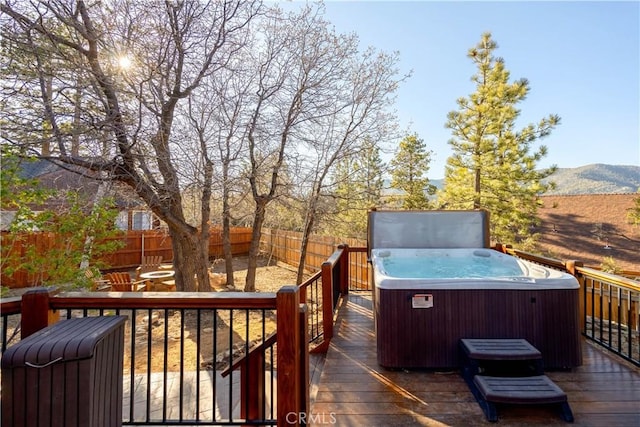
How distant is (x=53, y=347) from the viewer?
4.63ft

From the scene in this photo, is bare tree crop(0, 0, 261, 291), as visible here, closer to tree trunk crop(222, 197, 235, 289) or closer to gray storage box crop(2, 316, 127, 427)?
tree trunk crop(222, 197, 235, 289)

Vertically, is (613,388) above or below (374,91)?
below

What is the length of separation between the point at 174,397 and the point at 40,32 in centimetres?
547

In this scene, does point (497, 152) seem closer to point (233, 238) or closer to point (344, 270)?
point (344, 270)

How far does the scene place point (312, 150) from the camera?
8.50 m

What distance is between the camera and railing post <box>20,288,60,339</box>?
183cm

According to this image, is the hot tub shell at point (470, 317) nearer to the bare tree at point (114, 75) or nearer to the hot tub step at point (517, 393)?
the hot tub step at point (517, 393)

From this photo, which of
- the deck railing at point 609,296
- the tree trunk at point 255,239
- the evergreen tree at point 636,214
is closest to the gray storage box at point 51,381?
the deck railing at point 609,296

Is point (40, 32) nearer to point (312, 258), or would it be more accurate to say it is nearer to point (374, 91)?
point (374, 91)

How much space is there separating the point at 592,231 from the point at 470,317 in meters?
14.7

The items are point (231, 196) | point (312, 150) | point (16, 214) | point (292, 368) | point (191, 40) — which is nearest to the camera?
point (292, 368)

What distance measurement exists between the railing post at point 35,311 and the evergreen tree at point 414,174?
34.4ft

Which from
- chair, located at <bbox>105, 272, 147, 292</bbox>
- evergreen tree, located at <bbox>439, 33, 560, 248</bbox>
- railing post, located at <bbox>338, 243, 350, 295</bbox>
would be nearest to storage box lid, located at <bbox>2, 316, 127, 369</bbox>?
railing post, located at <bbox>338, 243, 350, 295</bbox>

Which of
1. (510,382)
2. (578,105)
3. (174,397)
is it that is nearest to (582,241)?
(578,105)
